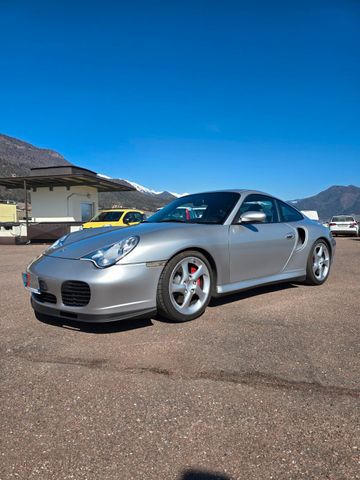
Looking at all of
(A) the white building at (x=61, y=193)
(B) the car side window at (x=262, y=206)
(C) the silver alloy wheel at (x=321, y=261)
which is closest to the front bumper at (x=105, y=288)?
(B) the car side window at (x=262, y=206)

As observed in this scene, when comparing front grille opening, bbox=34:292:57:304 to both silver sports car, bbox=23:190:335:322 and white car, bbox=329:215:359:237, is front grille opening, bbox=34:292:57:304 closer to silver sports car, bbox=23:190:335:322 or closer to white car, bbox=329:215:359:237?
silver sports car, bbox=23:190:335:322

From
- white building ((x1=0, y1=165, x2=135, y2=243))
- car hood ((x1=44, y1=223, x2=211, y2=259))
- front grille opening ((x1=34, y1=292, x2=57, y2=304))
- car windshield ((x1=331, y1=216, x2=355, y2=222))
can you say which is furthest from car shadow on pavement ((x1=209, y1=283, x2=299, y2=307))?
car windshield ((x1=331, y1=216, x2=355, y2=222))

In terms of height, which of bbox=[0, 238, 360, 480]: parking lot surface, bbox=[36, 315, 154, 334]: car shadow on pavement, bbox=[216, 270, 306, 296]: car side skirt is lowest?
bbox=[0, 238, 360, 480]: parking lot surface

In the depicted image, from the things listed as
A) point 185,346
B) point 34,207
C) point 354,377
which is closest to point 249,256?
point 185,346

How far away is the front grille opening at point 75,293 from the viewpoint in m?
2.87

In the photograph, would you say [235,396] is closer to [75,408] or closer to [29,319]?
[75,408]

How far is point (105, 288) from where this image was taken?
2842 mm

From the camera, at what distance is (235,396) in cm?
202

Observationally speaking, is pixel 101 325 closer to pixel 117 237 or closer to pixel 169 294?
pixel 169 294

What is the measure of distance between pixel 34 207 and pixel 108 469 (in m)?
24.3

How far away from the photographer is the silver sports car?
9.60ft

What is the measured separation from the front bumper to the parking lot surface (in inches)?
9.2

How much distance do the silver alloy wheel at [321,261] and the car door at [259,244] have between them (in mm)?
724

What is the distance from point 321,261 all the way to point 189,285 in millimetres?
2691
